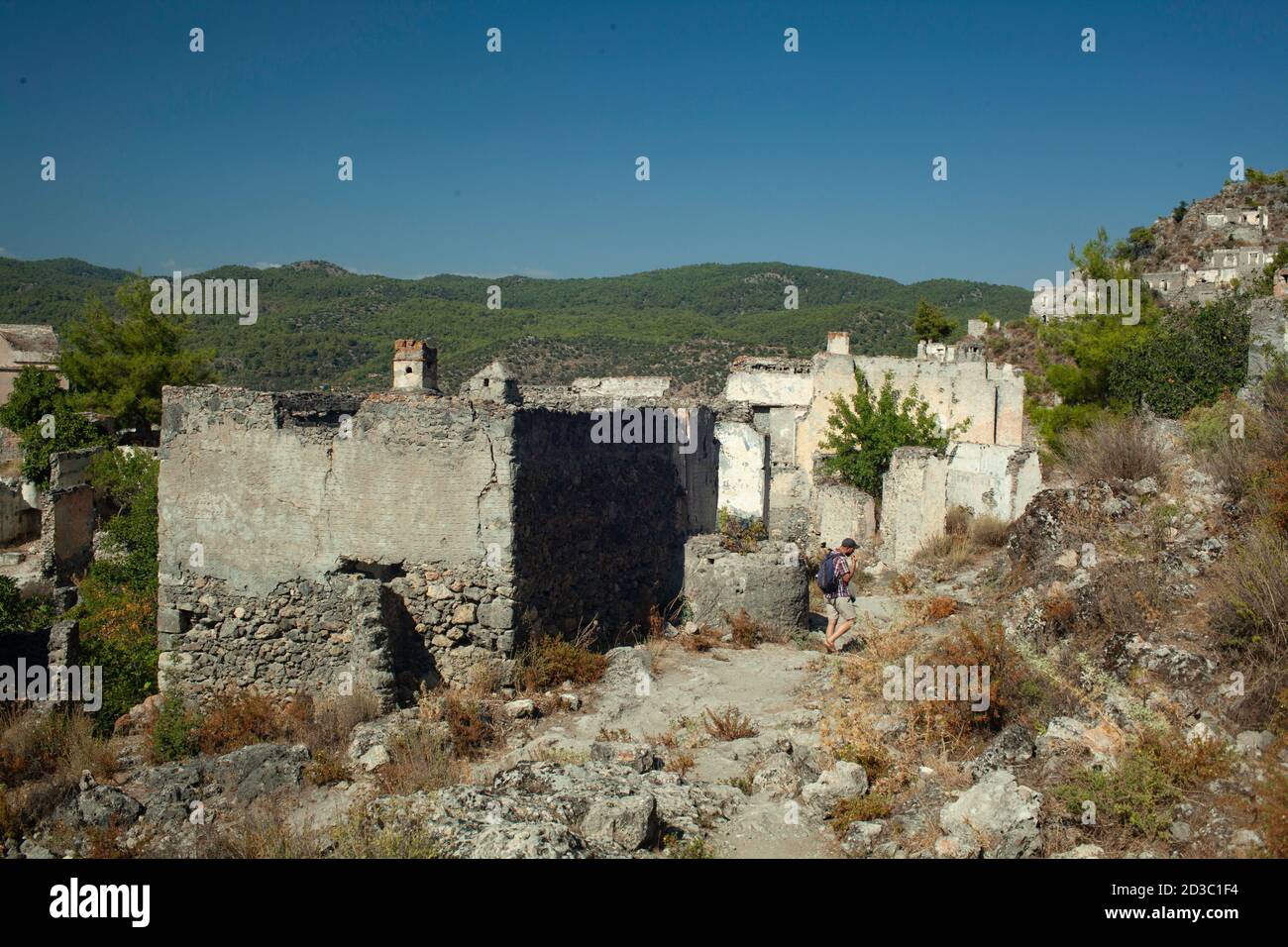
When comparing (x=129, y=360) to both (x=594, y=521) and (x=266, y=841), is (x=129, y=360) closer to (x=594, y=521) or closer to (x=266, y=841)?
(x=594, y=521)

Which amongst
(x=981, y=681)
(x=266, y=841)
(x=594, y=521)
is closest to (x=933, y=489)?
(x=594, y=521)

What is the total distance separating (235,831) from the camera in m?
5.74

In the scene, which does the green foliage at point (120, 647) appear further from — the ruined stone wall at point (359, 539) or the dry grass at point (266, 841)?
the dry grass at point (266, 841)

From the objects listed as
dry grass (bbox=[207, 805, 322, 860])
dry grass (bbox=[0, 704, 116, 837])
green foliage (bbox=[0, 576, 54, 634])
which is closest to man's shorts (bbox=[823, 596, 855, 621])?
dry grass (bbox=[207, 805, 322, 860])

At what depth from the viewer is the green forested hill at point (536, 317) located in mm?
42219

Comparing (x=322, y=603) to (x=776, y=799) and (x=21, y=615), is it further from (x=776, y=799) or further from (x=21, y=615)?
(x=21, y=615)

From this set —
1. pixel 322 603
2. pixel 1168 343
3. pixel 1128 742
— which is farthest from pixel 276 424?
pixel 1168 343

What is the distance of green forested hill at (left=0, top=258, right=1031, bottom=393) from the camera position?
42219mm

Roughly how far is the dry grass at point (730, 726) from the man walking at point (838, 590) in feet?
8.43

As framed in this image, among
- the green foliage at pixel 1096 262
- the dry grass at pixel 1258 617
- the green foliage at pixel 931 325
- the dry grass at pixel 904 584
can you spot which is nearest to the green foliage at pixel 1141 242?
the green foliage at pixel 931 325

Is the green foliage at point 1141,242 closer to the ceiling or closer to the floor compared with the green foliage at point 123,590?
closer to the ceiling

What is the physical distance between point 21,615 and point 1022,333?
42735 mm

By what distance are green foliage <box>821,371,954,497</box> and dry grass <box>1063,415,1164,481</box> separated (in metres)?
11.0

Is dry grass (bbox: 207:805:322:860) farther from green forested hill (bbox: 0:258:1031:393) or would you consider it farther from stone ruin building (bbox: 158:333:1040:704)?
green forested hill (bbox: 0:258:1031:393)
